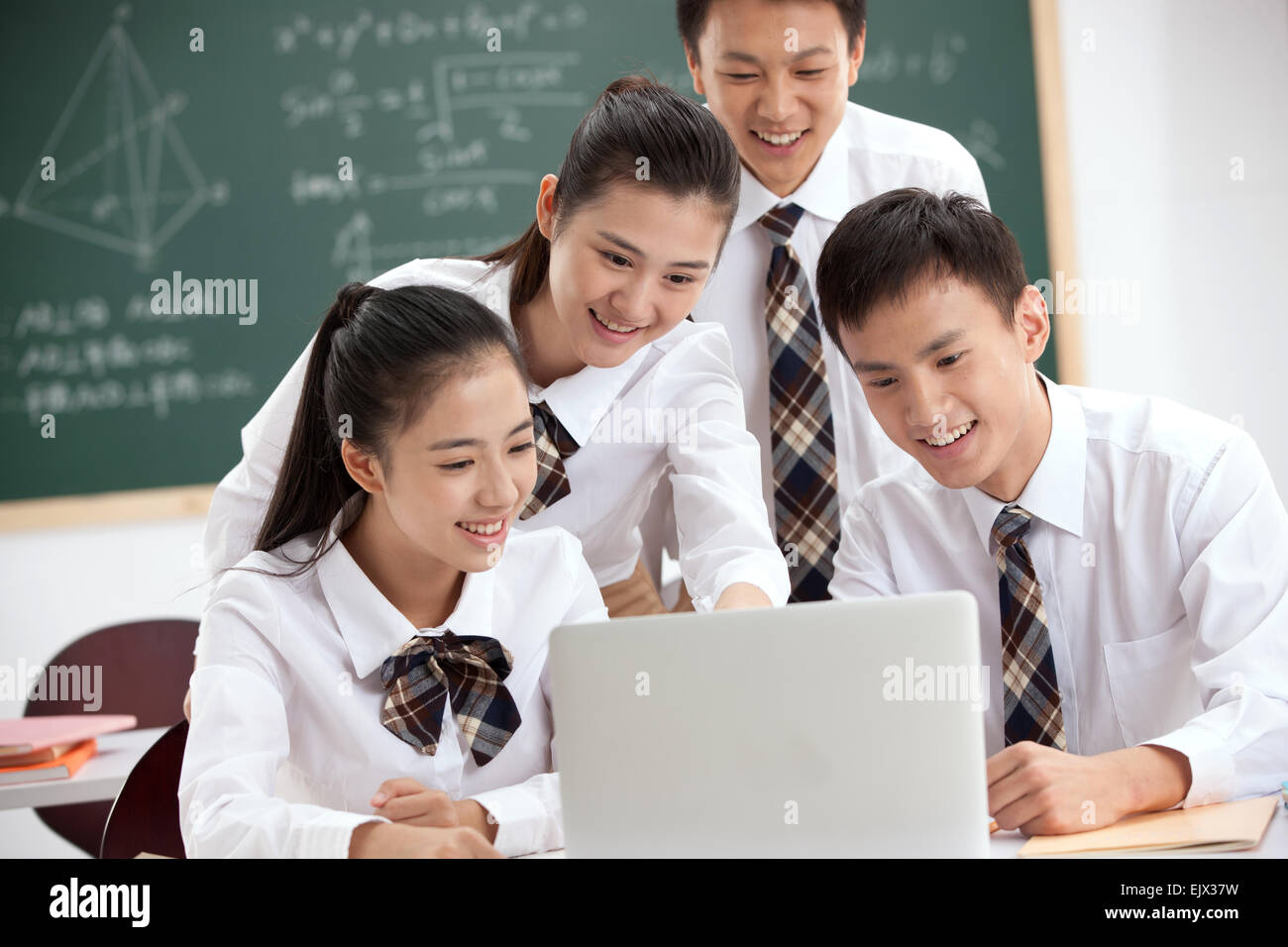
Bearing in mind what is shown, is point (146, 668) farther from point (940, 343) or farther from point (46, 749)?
point (940, 343)

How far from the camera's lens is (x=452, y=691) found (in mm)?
1469

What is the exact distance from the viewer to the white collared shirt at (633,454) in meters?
1.81

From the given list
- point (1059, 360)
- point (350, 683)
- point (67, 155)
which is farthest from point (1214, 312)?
point (67, 155)

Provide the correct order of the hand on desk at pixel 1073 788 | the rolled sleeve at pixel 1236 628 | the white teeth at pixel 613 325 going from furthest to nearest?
the white teeth at pixel 613 325, the rolled sleeve at pixel 1236 628, the hand on desk at pixel 1073 788

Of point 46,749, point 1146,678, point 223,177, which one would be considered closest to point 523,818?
point 1146,678

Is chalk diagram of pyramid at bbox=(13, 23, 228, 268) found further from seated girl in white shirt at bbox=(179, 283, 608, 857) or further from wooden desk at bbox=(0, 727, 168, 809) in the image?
seated girl in white shirt at bbox=(179, 283, 608, 857)

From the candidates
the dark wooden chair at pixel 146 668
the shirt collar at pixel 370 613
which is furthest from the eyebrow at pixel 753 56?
the dark wooden chair at pixel 146 668

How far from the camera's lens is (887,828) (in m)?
0.94

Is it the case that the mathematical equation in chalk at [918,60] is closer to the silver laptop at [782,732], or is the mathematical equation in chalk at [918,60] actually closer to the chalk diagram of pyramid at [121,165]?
the chalk diagram of pyramid at [121,165]

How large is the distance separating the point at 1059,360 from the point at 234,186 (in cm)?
243

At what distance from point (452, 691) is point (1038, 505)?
0.82 m

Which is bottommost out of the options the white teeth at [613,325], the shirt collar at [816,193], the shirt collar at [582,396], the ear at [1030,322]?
the shirt collar at [582,396]

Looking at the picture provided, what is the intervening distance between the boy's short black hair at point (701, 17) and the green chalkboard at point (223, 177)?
1.28 metres

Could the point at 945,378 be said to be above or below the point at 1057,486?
above
